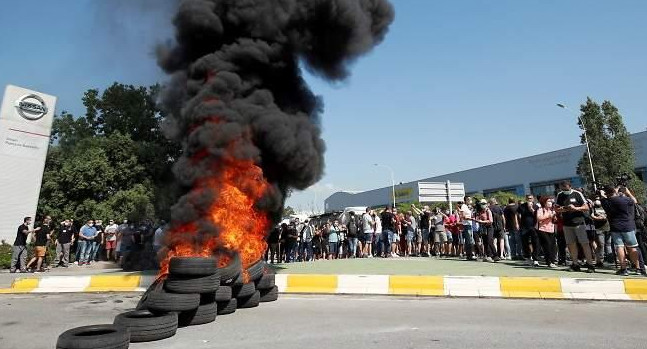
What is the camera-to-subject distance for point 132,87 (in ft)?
96.9

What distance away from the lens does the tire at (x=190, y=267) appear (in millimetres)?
5980

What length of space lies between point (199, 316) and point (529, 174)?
46.0 m

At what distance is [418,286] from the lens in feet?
28.3

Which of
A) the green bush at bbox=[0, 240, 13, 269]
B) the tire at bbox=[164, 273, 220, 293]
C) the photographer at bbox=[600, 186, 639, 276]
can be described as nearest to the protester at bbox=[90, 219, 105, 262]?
the green bush at bbox=[0, 240, 13, 269]

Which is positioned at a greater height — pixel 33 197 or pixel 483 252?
pixel 33 197

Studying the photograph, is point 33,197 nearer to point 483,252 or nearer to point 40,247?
point 40,247

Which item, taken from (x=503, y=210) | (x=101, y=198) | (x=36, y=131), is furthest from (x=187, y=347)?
(x=101, y=198)

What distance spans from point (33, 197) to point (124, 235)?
7.41m

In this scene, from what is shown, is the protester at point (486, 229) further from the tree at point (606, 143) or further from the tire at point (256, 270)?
the tree at point (606, 143)

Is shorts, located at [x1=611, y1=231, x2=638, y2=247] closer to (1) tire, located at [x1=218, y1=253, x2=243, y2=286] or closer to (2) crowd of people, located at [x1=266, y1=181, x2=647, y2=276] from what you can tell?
Answer: (2) crowd of people, located at [x1=266, y1=181, x2=647, y2=276]

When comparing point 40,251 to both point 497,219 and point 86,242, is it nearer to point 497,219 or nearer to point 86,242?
point 86,242

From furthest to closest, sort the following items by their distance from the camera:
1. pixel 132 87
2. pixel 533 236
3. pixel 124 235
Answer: pixel 132 87
pixel 124 235
pixel 533 236

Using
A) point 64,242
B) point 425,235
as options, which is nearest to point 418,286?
point 425,235

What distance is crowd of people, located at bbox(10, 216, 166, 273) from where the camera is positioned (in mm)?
13930
